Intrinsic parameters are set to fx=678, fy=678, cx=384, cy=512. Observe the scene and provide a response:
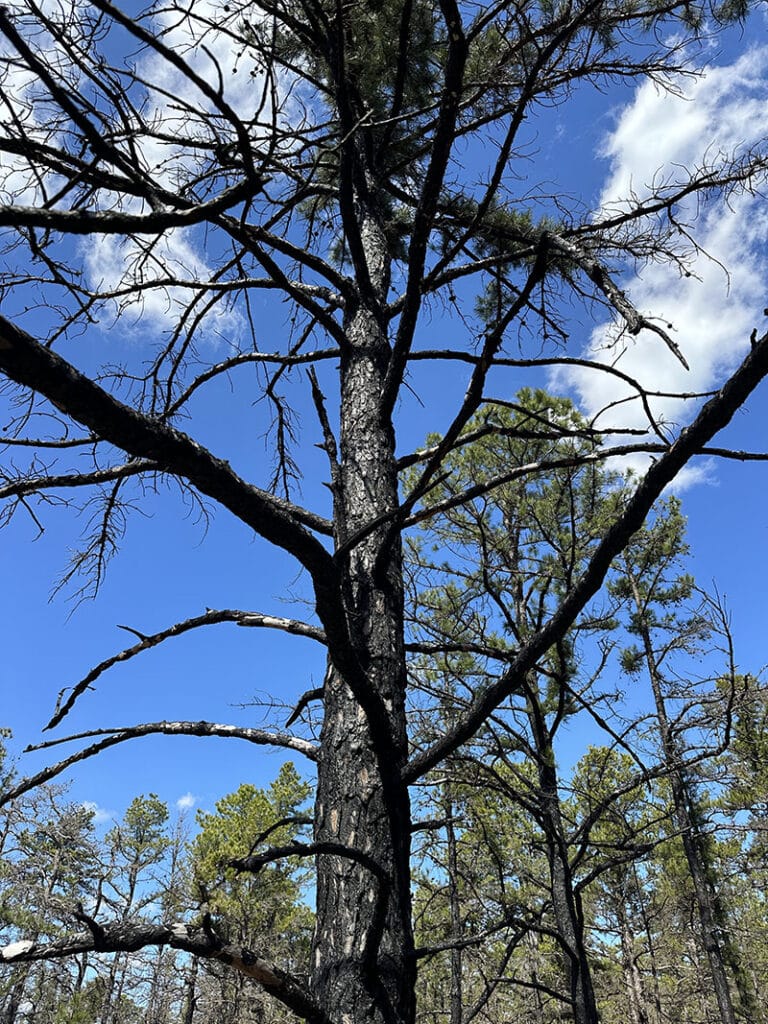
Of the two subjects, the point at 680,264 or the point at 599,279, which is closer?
the point at 599,279

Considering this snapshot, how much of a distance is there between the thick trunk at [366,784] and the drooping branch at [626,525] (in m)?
0.16

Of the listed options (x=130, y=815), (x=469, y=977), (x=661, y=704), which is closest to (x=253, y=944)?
(x=661, y=704)

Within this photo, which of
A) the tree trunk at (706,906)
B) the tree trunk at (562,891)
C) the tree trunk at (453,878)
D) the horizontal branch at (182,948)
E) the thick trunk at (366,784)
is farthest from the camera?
the tree trunk at (706,906)

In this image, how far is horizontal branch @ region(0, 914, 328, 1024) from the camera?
1343 mm

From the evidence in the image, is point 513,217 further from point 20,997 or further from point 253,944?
point 20,997

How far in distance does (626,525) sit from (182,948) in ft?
4.29

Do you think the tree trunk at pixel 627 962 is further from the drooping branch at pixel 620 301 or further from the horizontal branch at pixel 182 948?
the drooping branch at pixel 620 301

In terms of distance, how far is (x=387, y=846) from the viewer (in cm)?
184

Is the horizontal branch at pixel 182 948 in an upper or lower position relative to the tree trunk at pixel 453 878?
lower

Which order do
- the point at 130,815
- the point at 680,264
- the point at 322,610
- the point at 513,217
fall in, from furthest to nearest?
1. the point at 130,815
2. the point at 513,217
3. the point at 680,264
4. the point at 322,610

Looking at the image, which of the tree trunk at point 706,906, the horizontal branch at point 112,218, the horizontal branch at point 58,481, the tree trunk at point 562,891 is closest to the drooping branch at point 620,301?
the horizontal branch at point 112,218

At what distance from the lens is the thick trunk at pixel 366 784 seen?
161cm

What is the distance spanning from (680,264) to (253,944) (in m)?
15.3

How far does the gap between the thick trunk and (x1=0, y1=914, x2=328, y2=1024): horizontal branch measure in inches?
7.4
